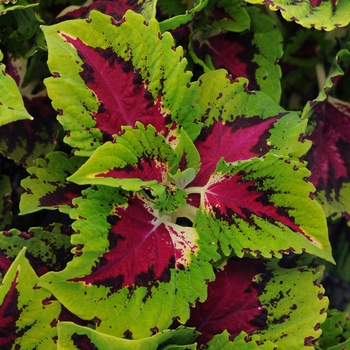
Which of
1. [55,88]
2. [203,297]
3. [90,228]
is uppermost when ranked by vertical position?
[55,88]

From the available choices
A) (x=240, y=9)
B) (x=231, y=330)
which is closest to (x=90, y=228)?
(x=231, y=330)

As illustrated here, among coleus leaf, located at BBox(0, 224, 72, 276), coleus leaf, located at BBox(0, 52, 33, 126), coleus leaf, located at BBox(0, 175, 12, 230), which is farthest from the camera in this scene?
coleus leaf, located at BBox(0, 175, 12, 230)

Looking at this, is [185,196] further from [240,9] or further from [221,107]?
[240,9]

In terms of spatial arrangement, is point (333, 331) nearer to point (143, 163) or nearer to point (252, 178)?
point (252, 178)

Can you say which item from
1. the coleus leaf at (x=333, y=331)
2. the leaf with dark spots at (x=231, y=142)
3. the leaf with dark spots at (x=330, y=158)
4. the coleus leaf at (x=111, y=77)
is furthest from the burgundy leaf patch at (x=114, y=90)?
the coleus leaf at (x=333, y=331)

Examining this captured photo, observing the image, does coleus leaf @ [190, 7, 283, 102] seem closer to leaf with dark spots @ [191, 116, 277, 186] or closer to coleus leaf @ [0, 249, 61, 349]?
leaf with dark spots @ [191, 116, 277, 186]

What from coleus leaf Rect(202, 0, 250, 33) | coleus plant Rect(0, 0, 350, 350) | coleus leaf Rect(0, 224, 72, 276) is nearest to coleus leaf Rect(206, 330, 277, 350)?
coleus plant Rect(0, 0, 350, 350)

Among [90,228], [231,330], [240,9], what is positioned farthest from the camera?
[240,9]

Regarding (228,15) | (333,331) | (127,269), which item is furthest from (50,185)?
(333,331)

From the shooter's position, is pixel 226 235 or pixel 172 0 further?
pixel 172 0
